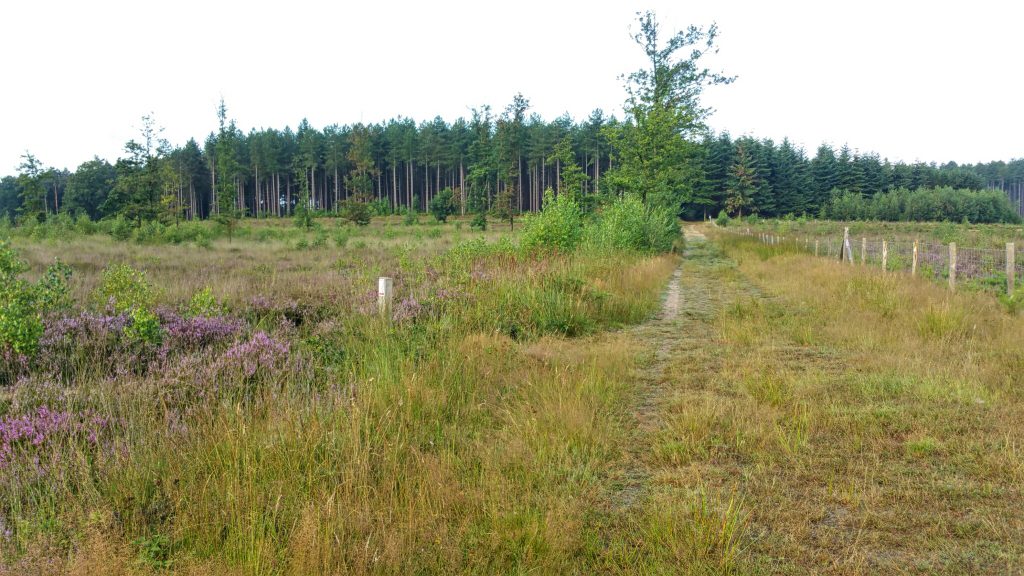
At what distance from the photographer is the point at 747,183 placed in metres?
85.2

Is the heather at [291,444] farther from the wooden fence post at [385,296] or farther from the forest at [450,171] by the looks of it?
the forest at [450,171]

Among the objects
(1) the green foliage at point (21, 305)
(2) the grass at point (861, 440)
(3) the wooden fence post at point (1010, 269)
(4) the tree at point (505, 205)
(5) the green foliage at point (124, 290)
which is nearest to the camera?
(2) the grass at point (861, 440)

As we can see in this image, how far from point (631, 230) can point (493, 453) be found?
60.8 ft

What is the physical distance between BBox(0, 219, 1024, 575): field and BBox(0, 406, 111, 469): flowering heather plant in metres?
0.03

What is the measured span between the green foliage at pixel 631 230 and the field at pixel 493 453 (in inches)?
449

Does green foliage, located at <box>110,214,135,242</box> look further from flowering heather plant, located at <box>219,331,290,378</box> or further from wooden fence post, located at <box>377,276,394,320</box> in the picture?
flowering heather plant, located at <box>219,331,290,378</box>

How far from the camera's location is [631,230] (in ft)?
70.1

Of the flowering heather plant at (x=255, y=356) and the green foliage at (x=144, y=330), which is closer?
the flowering heather plant at (x=255, y=356)

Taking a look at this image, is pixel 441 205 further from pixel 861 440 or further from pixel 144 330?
pixel 861 440

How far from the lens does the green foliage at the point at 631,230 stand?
18672 mm

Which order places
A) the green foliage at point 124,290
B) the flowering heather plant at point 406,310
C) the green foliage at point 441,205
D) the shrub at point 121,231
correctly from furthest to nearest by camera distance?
the green foliage at point 441,205 → the shrub at point 121,231 → the green foliage at point 124,290 → the flowering heather plant at point 406,310

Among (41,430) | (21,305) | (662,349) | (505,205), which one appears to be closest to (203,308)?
(21,305)

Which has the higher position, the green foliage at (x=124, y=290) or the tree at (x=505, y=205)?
the tree at (x=505, y=205)

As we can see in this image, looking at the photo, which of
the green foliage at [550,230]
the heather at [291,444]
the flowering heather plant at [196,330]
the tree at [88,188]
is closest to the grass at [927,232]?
the green foliage at [550,230]
